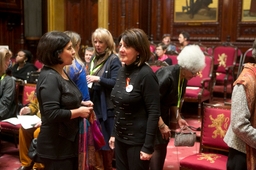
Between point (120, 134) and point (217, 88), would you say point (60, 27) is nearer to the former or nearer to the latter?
point (217, 88)

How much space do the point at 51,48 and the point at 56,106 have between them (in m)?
0.36

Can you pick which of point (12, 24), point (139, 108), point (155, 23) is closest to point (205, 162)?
point (139, 108)

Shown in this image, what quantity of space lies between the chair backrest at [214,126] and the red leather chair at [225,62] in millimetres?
3673

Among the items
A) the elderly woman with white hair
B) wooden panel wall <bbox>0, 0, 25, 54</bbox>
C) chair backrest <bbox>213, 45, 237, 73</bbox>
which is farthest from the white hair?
wooden panel wall <bbox>0, 0, 25, 54</bbox>

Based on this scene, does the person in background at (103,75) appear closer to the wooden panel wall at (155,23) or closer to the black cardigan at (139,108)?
the black cardigan at (139,108)

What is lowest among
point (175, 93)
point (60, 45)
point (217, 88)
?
point (217, 88)

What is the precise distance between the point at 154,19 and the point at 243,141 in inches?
278

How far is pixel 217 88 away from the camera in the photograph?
7176mm

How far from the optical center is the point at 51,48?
214cm

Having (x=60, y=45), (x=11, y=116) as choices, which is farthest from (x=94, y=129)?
(x=11, y=116)

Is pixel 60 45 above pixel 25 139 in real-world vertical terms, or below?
above

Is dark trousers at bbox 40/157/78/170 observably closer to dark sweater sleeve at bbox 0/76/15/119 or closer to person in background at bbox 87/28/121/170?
person in background at bbox 87/28/121/170

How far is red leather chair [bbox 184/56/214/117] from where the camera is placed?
544 centimetres

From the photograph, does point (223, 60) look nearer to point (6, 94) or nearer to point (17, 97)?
point (17, 97)
